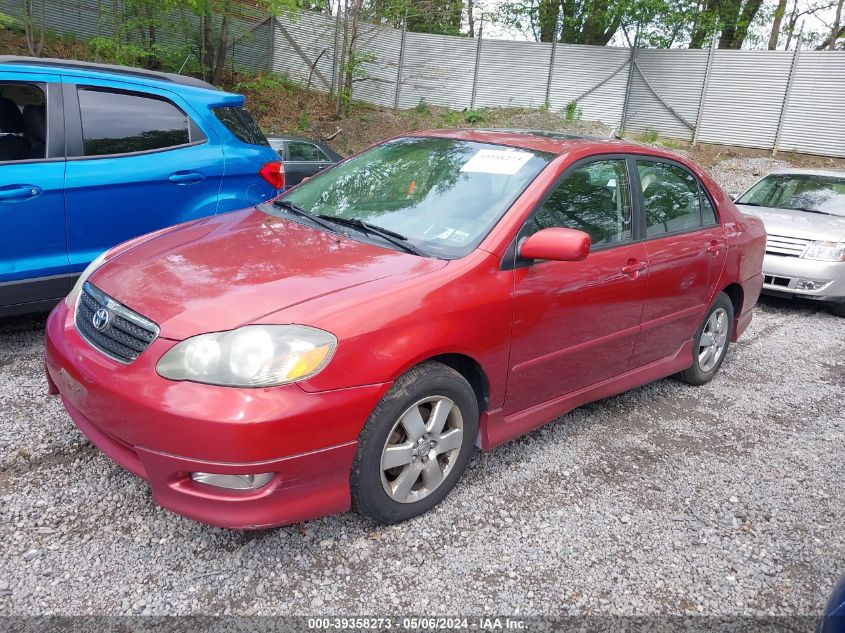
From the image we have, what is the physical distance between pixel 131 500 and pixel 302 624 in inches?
39.9

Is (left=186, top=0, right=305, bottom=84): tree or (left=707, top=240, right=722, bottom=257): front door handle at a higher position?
(left=186, top=0, right=305, bottom=84): tree

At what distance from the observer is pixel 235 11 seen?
1555 centimetres

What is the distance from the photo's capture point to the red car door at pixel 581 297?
9.87ft

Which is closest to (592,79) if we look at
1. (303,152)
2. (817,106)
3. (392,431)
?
(817,106)

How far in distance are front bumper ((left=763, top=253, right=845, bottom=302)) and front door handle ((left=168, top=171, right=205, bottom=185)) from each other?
5515mm

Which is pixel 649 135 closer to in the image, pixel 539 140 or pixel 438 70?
pixel 438 70

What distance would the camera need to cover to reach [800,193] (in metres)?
7.97

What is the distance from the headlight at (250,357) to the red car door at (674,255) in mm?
2171

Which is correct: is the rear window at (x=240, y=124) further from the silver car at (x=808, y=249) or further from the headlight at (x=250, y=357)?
the silver car at (x=808, y=249)

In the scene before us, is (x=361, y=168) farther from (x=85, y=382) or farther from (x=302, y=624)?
(x=302, y=624)

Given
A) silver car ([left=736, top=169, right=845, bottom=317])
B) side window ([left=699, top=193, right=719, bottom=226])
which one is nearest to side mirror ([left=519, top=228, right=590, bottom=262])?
side window ([left=699, top=193, right=719, bottom=226])

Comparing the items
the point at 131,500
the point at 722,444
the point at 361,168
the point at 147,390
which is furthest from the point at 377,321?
the point at 722,444

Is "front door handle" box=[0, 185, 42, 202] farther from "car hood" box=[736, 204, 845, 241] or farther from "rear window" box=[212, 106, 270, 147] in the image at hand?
"car hood" box=[736, 204, 845, 241]

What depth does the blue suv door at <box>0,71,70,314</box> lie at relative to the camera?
3742mm
